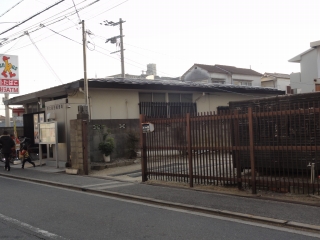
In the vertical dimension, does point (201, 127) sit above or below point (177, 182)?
above

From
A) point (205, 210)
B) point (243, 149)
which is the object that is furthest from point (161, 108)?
point (205, 210)

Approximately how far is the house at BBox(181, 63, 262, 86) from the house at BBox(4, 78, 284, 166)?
58.9ft

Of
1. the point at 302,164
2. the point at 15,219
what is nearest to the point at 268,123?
the point at 302,164

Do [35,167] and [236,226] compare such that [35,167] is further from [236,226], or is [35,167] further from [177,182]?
[236,226]

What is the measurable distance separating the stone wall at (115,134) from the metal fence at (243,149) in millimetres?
4764

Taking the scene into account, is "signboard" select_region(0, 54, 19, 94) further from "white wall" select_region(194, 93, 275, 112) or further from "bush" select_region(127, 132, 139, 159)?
"white wall" select_region(194, 93, 275, 112)

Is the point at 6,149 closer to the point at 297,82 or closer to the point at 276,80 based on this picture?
the point at 297,82

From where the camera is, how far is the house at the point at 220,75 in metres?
40.2

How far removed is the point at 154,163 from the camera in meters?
10.8

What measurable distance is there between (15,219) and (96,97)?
10088mm

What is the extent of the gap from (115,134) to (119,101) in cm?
249

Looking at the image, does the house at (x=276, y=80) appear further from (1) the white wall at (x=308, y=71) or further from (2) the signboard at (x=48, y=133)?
(2) the signboard at (x=48, y=133)

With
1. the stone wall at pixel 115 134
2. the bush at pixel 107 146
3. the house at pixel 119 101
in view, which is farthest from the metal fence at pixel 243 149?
the house at pixel 119 101

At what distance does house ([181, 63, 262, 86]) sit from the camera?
1583 inches
